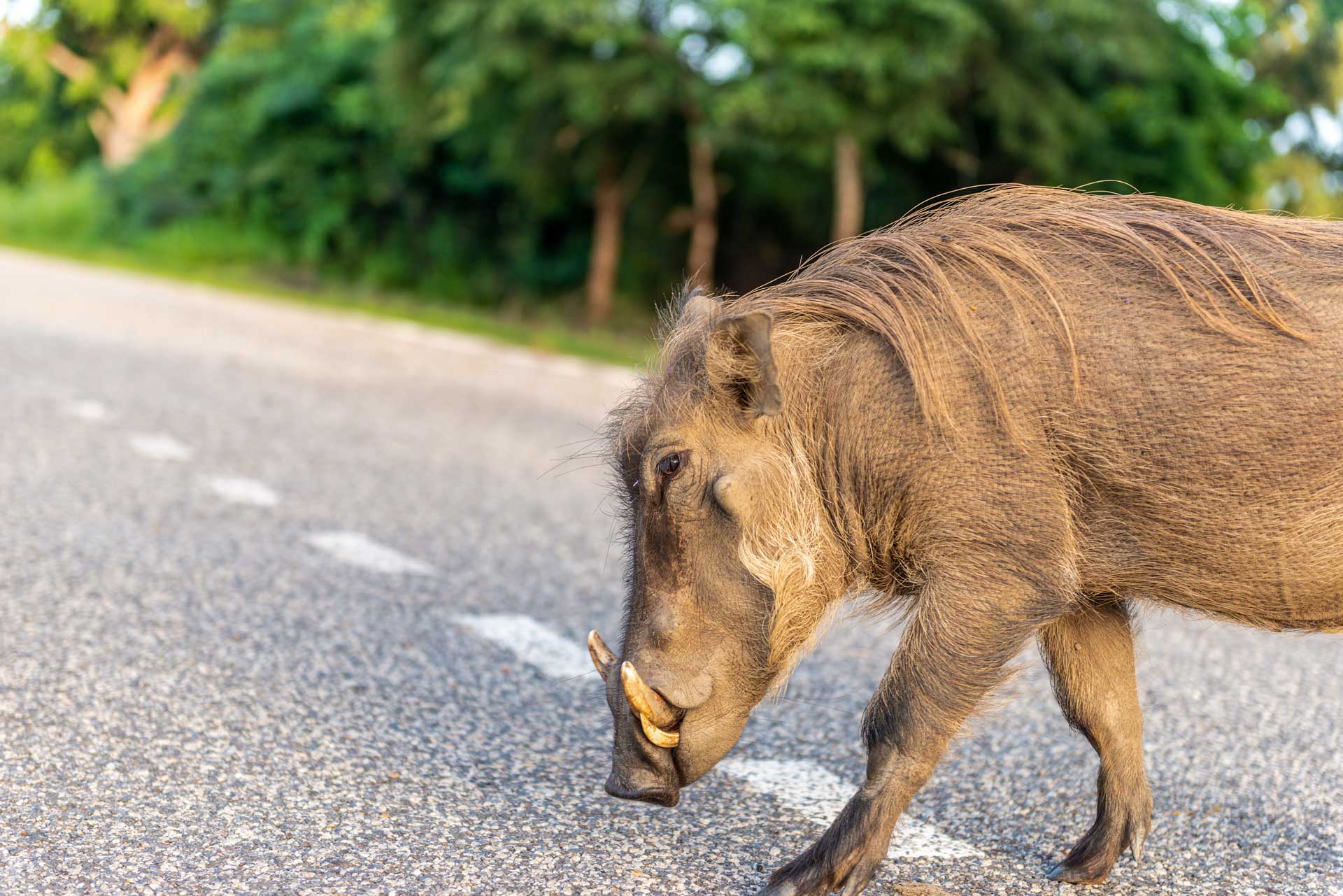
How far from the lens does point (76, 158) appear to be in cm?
4306

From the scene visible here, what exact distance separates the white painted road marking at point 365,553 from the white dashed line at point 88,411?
8.57ft

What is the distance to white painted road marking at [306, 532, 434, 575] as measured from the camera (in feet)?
16.2

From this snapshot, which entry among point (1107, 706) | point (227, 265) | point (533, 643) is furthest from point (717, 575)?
point (227, 265)

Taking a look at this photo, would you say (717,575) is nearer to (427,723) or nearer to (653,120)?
(427,723)

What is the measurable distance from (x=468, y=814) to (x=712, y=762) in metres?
0.61

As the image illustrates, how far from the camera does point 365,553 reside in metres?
5.09

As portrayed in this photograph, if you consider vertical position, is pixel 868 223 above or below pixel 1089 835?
below

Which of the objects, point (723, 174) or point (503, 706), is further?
point (723, 174)

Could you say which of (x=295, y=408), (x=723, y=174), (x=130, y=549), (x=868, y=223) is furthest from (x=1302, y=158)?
(x=130, y=549)

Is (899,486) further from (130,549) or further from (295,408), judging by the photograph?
(295,408)

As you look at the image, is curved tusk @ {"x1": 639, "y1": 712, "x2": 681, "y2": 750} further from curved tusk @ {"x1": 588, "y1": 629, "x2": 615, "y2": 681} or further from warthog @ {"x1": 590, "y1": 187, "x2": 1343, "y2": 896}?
curved tusk @ {"x1": 588, "y1": 629, "x2": 615, "y2": 681}

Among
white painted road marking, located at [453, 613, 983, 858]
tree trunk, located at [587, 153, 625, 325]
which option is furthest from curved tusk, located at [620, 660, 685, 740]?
tree trunk, located at [587, 153, 625, 325]

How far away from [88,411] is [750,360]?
19.7ft

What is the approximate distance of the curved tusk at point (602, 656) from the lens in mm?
2582
